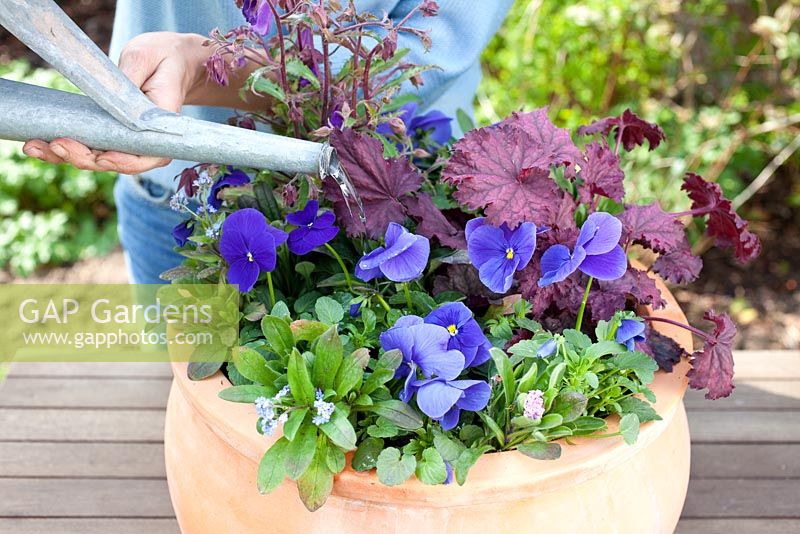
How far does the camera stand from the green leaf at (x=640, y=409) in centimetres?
85

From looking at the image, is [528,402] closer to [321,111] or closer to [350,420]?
A: [350,420]

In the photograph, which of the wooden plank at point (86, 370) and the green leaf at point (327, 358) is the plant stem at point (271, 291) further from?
the wooden plank at point (86, 370)

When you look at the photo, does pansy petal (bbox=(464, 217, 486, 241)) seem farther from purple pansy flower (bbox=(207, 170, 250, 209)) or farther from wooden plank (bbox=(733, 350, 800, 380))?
wooden plank (bbox=(733, 350, 800, 380))

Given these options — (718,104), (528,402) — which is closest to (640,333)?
(528,402)

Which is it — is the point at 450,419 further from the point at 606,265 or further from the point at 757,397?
the point at 757,397

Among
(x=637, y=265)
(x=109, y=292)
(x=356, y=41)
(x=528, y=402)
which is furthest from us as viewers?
(x=109, y=292)

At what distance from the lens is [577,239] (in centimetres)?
90

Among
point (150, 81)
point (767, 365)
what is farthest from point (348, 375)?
point (767, 365)

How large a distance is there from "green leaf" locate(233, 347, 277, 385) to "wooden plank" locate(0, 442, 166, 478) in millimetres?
489

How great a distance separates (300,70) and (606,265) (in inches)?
16.9

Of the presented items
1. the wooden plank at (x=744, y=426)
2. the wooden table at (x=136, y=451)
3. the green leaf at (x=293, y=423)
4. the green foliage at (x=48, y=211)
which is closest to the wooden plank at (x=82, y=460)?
the wooden table at (x=136, y=451)

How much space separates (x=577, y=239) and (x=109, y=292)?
7.02ft

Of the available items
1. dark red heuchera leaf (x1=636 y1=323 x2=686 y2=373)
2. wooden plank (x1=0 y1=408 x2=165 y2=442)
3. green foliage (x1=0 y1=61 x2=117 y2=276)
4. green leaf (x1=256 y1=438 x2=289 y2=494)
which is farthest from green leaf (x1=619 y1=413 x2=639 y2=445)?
green foliage (x1=0 y1=61 x2=117 y2=276)

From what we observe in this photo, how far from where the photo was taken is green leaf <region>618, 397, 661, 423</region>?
0.85m
